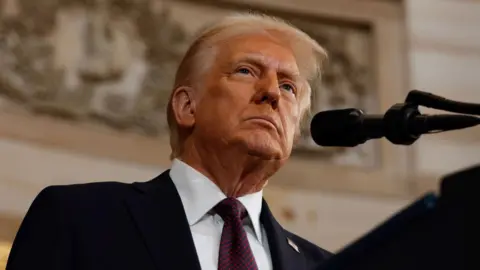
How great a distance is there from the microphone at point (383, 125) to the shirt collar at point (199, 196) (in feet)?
1.43

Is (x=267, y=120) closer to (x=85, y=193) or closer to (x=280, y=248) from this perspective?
(x=280, y=248)

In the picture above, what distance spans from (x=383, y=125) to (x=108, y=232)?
565mm

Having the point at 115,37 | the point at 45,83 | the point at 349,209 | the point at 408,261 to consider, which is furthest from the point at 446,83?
the point at 408,261

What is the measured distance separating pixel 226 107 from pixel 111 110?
6.34 feet

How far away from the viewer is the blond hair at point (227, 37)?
6.75ft

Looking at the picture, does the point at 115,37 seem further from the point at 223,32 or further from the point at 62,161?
the point at 223,32

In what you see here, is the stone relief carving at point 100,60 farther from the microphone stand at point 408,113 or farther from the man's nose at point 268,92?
the microphone stand at point 408,113

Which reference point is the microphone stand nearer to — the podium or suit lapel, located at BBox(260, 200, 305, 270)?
the podium

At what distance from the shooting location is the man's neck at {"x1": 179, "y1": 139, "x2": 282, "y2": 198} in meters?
1.90

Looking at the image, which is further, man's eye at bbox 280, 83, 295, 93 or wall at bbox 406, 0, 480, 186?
wall at bbox 406, 0, 480, 186

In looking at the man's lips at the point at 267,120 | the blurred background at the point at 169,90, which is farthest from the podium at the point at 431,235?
the blurred background at the point at 169,90

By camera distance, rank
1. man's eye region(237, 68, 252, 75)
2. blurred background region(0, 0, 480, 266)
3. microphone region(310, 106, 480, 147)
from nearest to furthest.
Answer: microphone region(310, 106, 480, 147)
man's eye region(237, 68, 252, 75)
blurred background region(0, 0, 480, 266)

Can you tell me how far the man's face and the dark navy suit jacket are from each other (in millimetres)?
179

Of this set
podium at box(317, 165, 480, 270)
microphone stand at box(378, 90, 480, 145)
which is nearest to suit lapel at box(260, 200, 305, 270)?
microphone stand at box(378, 90, 480, 145)
